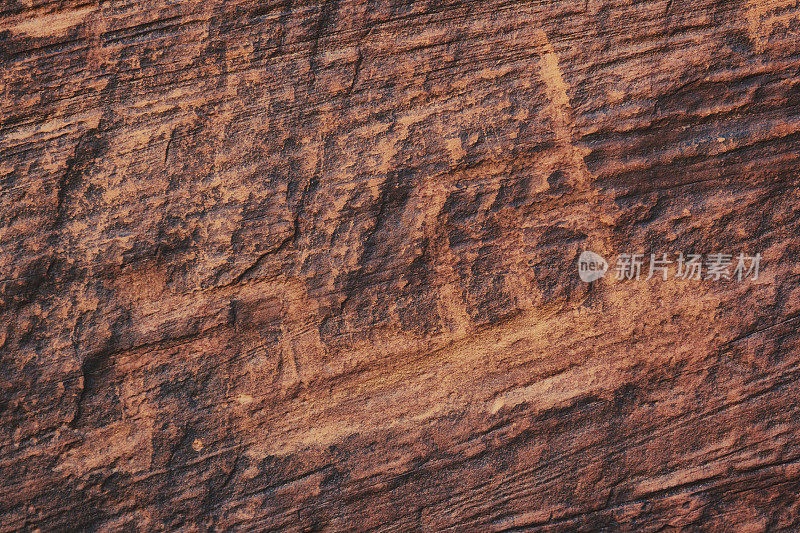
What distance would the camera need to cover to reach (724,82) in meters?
2.44

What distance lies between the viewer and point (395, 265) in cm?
243

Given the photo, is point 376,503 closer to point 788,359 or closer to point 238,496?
point 238,496

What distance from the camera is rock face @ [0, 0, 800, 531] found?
7.72 ft

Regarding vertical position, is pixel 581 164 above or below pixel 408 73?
below

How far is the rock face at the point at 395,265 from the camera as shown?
2352 mm

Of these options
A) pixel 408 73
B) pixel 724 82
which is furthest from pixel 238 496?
pixel 724 82

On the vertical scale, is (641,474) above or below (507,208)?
below

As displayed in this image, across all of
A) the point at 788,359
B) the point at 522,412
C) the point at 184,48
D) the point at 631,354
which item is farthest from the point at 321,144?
the point at 788,359

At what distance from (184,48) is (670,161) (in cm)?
208

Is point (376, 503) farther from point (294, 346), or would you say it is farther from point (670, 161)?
point (670, 161)

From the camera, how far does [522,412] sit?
2.51 m

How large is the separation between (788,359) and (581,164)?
1.26m

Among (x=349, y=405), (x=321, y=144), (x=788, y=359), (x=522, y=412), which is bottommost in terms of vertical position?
(x=788, y=359)

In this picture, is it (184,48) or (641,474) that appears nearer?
(184,48)
